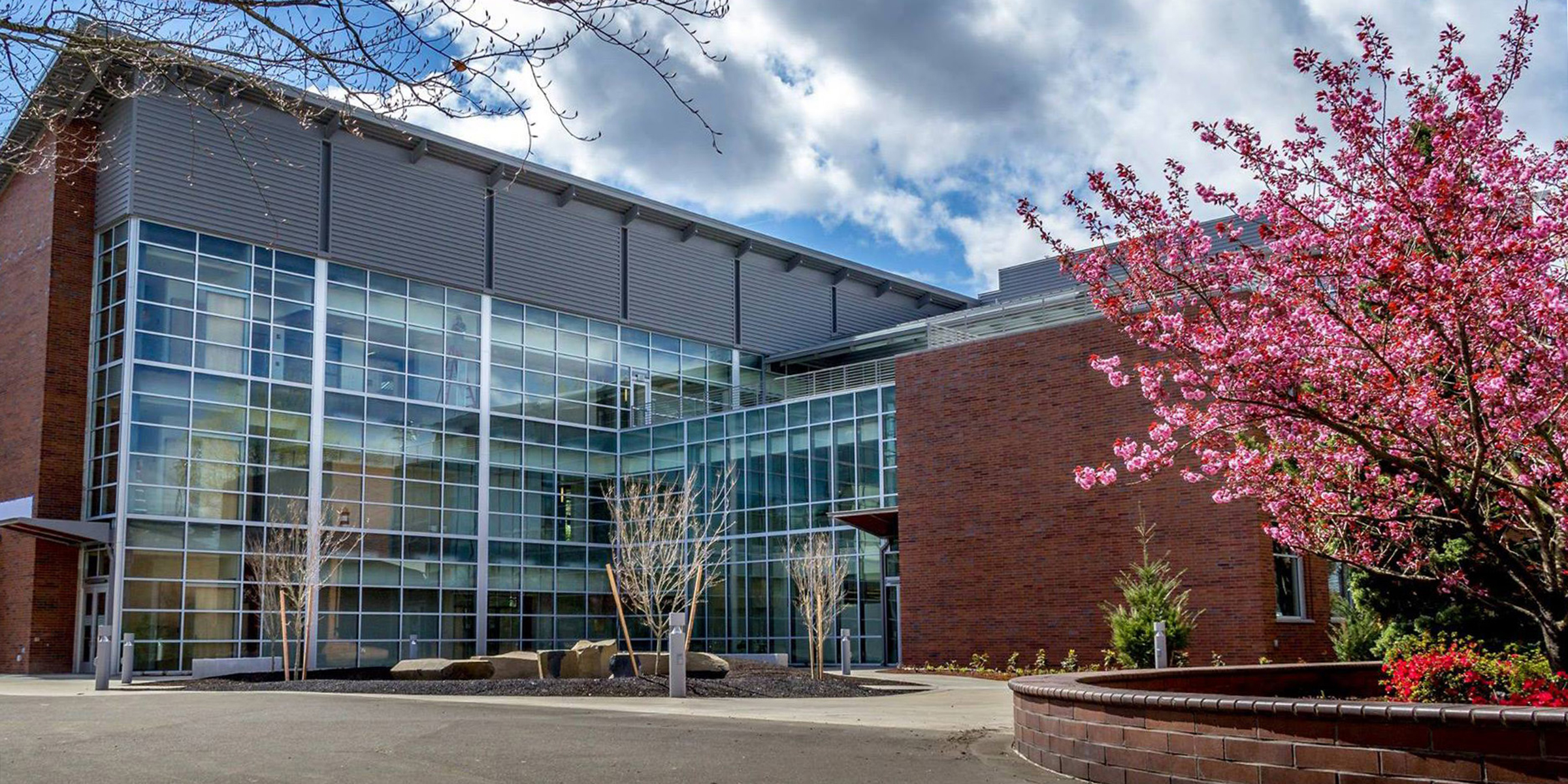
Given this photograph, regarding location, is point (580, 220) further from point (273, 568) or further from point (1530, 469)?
Answer: point (1530, 469)

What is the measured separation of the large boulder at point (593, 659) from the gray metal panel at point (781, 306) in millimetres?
21206

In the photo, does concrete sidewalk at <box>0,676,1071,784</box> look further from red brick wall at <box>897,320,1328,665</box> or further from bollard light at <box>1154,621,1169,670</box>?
red brick wall at <box>897,320,1328,665</box>

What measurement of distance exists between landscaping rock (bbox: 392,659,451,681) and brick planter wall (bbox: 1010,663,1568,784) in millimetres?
15524

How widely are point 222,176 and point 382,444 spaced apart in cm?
777

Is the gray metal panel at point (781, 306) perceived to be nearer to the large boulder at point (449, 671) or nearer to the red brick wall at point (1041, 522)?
the red brick wall at point (1041, 522)

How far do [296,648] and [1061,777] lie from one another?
26.3 m

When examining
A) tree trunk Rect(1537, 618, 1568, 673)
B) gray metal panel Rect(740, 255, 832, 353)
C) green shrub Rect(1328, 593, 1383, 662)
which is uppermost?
gray metal panel Rect(740, 255, 832, 353)

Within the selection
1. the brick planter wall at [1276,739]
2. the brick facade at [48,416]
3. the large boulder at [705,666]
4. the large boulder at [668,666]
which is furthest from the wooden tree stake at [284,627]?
the brick planter wall at [1276,739]

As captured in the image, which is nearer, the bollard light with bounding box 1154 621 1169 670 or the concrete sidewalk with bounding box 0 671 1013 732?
the concrete sidewalk with bounding box 0 671 1013 732

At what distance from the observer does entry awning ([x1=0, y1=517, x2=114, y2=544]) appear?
30.7 meters

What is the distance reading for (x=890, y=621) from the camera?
34438 mm

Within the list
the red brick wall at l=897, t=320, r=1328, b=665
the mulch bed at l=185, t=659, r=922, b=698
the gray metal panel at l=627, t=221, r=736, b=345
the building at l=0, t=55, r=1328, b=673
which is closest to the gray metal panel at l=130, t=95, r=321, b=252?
the building at l=0, t=55, r=1328, b=673

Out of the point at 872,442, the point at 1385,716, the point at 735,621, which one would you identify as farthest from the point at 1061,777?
the point at 735,621

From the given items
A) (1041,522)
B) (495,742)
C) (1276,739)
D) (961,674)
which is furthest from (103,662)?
(1276,739)
